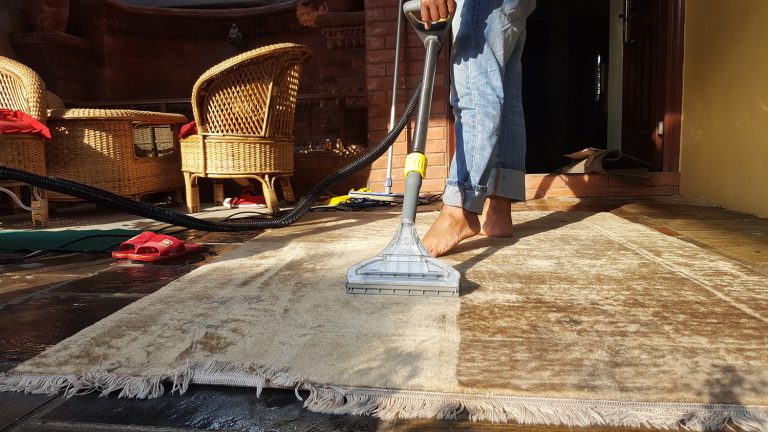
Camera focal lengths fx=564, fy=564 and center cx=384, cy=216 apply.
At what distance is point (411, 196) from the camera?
4.36ft

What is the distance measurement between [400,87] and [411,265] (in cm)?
257

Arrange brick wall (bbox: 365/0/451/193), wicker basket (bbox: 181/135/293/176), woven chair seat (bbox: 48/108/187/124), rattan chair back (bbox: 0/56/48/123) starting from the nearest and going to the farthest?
rattan chair back (bbox: 0/56/48/123) → woven chair seat (bbox: 48/108/187/124) → wicker basket (bbox: 181/135/293/176) → brick wall (bbox: 365/0/451/193)

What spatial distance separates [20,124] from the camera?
8.49 feet

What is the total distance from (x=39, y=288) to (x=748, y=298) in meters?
1.64

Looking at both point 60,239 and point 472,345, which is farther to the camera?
point 60,239

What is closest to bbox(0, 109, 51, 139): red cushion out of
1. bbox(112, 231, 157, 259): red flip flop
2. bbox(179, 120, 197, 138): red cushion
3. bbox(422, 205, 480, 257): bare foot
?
bbox(179, 120, 197, 138): red cushion

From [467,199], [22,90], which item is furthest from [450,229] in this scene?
[22,90]

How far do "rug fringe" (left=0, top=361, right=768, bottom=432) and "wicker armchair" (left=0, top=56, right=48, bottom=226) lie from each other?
2138 millimetres

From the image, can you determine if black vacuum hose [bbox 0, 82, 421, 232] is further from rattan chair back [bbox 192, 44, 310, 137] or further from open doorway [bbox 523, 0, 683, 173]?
open doorway [bbox 523, 0, 683, 173]

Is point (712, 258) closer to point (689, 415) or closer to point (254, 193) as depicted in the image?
point (689, 415)

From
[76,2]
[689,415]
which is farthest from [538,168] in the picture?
[689,415]

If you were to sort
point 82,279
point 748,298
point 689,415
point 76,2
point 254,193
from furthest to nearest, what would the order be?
1. point 76,2
2. point 254,193
3. point 82,279
4. point 748,298
5. point 689,415

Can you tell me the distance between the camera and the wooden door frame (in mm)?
3398

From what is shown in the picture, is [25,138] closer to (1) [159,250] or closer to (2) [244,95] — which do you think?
(2) [244,95]
